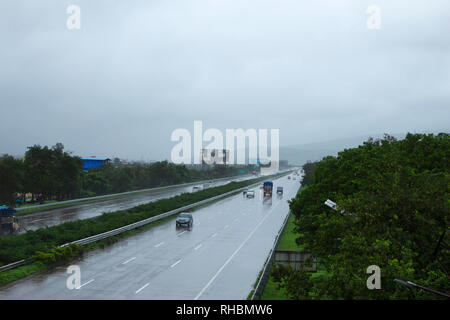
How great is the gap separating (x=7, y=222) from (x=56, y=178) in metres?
29.8

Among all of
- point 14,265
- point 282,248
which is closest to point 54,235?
point 14,265

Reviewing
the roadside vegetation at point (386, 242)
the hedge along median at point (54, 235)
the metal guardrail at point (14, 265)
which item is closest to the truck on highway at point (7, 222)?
the hedge along median at point (54, 235)

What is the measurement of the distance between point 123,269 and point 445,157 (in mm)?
22371

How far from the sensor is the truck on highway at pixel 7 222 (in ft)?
111

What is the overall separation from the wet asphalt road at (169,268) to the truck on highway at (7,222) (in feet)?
35.0

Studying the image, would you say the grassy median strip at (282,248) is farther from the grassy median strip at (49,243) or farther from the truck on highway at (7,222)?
the truck on highway at (7,222)

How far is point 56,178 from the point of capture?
62.9 meters

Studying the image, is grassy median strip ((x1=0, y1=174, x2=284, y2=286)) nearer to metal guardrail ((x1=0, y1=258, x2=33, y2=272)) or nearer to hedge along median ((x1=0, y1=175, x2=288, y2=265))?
hedge along median ((x1=0, y1=175, x2=288, y2=265))

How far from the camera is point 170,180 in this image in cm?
10788

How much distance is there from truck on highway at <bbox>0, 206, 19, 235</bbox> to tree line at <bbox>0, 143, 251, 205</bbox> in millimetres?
17314

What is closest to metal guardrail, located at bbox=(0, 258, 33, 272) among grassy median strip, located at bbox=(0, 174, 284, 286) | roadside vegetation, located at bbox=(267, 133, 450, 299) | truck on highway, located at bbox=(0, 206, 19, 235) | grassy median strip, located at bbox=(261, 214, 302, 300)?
grassy median strip, located at bbox=(0, 174, 284, 286)
